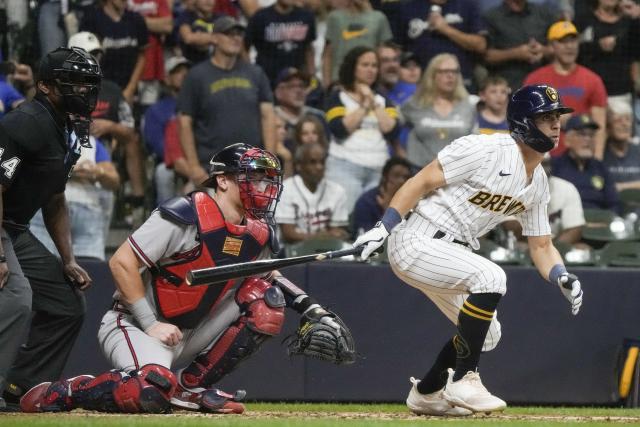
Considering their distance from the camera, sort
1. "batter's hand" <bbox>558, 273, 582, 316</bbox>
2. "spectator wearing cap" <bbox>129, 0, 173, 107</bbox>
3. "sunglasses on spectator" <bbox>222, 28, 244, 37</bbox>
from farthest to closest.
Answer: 1. "spectator wearing cap" <bbox>129, 0, 173, 107</bbox>
2. "sunglasses on spectator" <bbox>222, 28, 244, 37</bbox>
3. "batter's hand" <bbox>558, 273, 582, 316</bbox>

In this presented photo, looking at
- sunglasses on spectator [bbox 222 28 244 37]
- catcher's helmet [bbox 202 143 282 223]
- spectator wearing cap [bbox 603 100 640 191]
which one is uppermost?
sunglasses on spectator [bbox 222 28 244 37]

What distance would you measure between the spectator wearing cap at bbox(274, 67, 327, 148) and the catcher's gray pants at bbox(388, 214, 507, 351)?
129 inches

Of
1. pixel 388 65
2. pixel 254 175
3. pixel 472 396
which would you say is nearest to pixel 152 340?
pixel 254 175

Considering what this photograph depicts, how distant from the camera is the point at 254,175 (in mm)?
6180

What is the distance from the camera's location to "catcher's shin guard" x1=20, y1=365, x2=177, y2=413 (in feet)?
19.3

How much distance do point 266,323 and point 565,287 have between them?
1.58 meters

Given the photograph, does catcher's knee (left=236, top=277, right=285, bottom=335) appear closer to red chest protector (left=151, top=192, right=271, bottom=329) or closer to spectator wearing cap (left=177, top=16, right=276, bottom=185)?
red chest protector (left=151, top=192, right=271, bottom=329)

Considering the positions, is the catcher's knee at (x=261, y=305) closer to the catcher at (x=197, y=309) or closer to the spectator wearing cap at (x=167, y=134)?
the catcher at (x=197, y=309)

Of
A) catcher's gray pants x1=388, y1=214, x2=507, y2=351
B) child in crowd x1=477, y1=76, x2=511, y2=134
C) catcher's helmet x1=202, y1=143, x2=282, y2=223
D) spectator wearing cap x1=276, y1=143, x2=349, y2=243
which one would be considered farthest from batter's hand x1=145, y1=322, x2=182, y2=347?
child in crowd x1=477, y1=76, x2=511, y2=134

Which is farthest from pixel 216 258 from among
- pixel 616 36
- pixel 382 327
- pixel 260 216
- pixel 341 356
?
pixel 616 36

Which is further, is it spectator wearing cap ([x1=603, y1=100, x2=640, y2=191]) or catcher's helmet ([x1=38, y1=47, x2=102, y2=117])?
spectator wearing cap ([x1=603, y1=100, x2=640, y2=191])

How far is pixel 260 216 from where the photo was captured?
20.5ft

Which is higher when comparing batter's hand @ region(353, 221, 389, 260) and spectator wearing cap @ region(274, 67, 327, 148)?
batter's hand @ region(353, 221, 389, 260)

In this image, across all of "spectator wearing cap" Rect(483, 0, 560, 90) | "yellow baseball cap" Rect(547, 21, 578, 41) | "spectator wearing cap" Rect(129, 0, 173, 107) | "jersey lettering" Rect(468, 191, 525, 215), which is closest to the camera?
"jersey lettering" Rect(468, 191, 525, 215)
